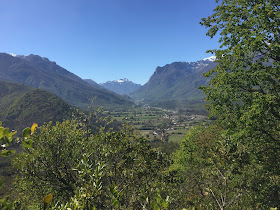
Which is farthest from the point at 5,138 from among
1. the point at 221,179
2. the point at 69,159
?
the point at 69,159

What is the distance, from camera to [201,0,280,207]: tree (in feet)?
37.2

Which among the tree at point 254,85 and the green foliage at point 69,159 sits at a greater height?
the tree at point 254,85

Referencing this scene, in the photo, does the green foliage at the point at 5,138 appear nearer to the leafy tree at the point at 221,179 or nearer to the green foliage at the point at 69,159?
the leafy tree at the point at 221,179

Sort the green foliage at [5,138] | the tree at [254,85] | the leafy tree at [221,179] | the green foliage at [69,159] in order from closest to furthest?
the green foliage at [5,138] < the leafy tree at [221,179] < the green foliage at [69,159] < the tree at [254,85]

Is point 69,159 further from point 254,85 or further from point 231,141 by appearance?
point 254,85

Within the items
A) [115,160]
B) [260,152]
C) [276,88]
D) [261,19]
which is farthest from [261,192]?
[261,19]

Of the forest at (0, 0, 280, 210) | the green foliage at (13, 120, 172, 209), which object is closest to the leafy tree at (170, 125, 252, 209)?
the forest at (0, 0, 280, 210)

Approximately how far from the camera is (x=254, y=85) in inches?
500

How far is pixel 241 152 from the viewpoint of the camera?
23.8 feet

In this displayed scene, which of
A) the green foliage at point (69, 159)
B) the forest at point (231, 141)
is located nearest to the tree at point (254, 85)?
the forest at point (231, 141)

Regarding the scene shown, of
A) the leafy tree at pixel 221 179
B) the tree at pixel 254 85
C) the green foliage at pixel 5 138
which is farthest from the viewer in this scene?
the tree at pixel 254 85

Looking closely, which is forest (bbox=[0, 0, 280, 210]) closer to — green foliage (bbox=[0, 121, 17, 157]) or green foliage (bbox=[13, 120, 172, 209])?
green foliage (bbox=[13, 120, 172, 209])

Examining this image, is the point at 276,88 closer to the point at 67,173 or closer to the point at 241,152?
the point at 241,152

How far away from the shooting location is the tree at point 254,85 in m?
11.3
